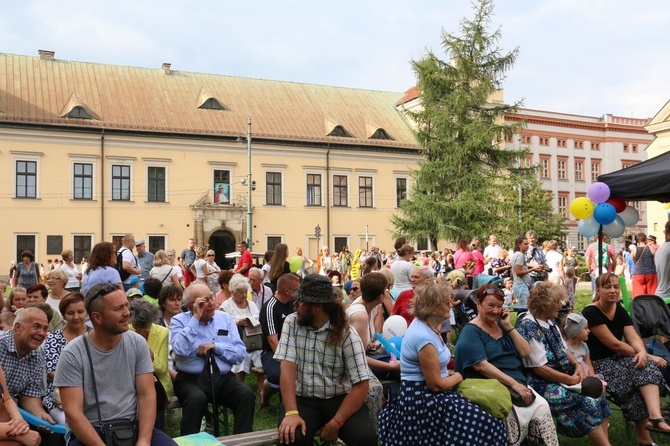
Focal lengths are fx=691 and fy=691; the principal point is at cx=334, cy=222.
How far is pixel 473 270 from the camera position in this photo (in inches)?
598

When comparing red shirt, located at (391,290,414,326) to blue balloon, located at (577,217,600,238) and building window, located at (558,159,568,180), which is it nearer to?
blue balloon, located at (577,217,600,238)

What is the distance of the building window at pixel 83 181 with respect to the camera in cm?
3794

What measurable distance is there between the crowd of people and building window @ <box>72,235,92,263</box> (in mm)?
31332

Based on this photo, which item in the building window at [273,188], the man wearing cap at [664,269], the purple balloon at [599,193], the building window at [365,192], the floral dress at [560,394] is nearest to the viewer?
the floral dress at [560,394]

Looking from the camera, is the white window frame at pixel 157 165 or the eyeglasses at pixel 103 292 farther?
the white window frame at pixel 157 165

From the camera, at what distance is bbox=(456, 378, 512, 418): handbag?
4.95 meters

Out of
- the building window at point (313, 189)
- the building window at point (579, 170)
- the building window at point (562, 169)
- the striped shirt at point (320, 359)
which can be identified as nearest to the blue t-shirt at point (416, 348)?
the striped shirt at point (320, 359)

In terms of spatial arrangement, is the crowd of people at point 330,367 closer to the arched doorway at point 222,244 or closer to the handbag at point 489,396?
the handbag at point 489,396

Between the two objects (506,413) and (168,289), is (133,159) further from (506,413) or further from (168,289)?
(506,413)

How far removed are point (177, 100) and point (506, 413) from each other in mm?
39685

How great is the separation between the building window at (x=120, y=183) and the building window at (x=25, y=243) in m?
4.75

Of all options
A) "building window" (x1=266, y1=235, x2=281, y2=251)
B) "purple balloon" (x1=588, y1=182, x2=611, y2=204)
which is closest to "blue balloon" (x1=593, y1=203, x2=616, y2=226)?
"purple balloon" (x1=588, y1=182, x2=611, y2=204)

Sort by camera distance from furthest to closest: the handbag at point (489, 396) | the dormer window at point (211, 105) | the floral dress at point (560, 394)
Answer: the dormer window at point (211, 105)
the floral dress at point (560, 394)
the handbag at point (489, 396)

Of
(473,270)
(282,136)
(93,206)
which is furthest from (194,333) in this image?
(282,136)
